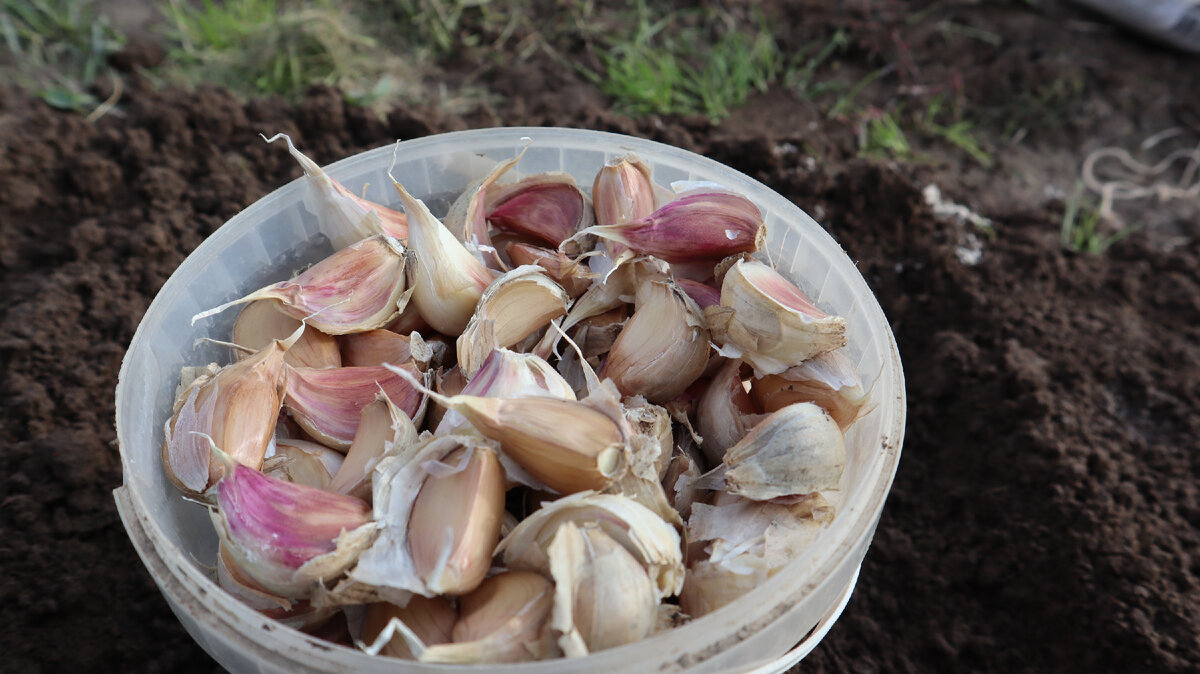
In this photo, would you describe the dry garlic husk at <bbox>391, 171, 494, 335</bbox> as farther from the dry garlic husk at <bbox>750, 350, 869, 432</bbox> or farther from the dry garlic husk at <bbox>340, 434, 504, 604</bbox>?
the dry garlic husk at <bbox>750, 350, 869, 432</bbox>

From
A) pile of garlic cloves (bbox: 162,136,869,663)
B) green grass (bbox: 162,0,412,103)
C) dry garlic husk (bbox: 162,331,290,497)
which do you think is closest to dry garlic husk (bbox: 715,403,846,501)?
pile of garlic cloves (bbox: 162,136,869,663)

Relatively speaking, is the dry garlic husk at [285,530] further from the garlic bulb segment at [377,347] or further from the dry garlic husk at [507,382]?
the garlic bulb segment at [377,347]

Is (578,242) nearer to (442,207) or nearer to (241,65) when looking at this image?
Answer: (442,207)

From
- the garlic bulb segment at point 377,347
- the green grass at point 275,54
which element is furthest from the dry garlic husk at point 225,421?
the green grass at point 275,54

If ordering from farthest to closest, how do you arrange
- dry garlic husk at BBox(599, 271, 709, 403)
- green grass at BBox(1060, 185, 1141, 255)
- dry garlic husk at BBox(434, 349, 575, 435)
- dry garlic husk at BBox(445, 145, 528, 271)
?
1. green grass at BBox(1060, 185, 1141, 255)
2. dry garlic husk at BBox(445, 145, 528, 271)
3. dry garlic husk at BBox(599, 271, 709, 403)
4. dry garlic husk at BBox(434, 349, 575, 435)

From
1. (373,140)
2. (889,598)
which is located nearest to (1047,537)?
(889,598)

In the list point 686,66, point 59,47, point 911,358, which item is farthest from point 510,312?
point 59,47

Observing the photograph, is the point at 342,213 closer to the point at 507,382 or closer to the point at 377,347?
the point at 377,347
